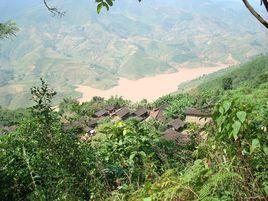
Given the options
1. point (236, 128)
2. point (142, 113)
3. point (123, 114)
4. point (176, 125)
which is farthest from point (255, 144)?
point (123, 114)

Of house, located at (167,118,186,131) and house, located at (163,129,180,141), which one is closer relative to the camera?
house, located at (163,129,180,141)

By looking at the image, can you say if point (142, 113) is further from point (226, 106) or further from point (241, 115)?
point (241, 115)

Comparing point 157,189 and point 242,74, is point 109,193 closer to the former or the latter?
point 157,189

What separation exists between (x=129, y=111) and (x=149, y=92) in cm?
10796

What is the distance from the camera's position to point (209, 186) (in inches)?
104

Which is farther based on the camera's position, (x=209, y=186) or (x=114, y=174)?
(x=114, y=174)

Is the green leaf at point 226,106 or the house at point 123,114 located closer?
the green leaf at point 226,106

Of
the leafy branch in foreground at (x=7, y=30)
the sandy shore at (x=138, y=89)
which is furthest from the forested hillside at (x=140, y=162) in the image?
the sandy shore at (x=138, y=89)

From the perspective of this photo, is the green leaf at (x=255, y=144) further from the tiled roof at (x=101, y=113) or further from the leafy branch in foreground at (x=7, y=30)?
the tiled roof at (x=101, y=113)

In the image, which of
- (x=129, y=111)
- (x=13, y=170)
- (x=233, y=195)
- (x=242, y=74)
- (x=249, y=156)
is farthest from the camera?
(x=242, y=74)

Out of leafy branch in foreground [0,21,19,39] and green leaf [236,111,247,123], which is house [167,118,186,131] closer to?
leafy branch in foreground [0,21,19,39]

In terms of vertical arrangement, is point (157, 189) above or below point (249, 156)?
below

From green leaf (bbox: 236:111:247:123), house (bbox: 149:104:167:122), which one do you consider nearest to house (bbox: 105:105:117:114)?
→ house (bbox: 149:104:167:122)

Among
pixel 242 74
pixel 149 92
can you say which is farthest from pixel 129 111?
pixel 149 92
